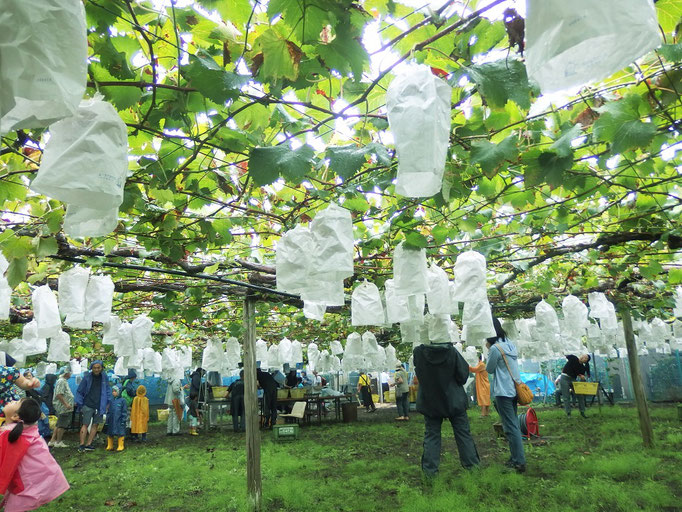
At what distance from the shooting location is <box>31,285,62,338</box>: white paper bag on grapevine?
9.82 feet

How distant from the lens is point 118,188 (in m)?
1.04

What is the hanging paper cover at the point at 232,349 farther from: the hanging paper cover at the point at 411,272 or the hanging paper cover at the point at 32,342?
the hanging paper cover at the point at 411,272

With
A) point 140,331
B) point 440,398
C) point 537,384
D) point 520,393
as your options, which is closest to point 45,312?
point 140,331

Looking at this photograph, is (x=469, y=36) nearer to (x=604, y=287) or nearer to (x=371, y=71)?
(x=371, y=71)

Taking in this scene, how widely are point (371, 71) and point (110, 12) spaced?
0.80 meters

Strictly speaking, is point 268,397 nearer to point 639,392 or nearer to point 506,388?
point 506,388

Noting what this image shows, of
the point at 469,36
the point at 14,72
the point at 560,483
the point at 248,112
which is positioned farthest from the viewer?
the point at 560,483

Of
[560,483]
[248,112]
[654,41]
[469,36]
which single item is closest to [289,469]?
[560,483]

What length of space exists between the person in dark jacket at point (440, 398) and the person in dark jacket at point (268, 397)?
5.62 meters

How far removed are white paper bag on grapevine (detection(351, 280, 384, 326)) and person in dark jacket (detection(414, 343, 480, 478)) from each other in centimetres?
192

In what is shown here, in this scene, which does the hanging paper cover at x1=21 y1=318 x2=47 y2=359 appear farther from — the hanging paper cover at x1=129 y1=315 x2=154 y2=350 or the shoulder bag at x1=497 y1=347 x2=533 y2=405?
the shoulder bag at x1=497 y1=347 x2=533 y2=405

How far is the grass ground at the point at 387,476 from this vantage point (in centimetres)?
385

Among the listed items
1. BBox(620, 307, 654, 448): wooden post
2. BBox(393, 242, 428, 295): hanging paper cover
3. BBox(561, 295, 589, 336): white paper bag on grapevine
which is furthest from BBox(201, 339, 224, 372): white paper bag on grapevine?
BBox(620, 307, 654, 448): wooden post

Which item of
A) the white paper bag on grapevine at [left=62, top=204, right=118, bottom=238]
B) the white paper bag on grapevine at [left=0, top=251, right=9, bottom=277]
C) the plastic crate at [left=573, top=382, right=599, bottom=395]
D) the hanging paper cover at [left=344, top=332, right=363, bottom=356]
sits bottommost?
the plastic crate at [left=573, top=382, right=599, bottom=395]
